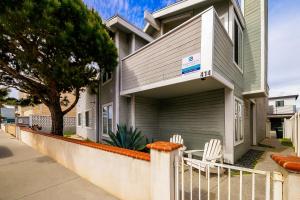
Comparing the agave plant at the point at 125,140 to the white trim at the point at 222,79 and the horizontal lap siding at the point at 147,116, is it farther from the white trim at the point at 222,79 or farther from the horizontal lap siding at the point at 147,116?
the white trim at the point at 222,79

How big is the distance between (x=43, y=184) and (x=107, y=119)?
4884 mm

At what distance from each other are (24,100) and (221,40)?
1108cm

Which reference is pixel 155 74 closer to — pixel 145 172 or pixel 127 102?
pixel 127 102

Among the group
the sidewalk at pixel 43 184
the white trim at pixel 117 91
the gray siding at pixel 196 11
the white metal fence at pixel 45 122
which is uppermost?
the gray siding at pixel 196 11

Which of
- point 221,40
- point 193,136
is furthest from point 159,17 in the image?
point 193,136

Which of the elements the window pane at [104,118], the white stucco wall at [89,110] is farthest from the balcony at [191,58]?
the white stucco wall at [89,110]

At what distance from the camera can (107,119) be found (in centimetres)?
927

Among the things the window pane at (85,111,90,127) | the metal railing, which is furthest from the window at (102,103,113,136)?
the metal railing

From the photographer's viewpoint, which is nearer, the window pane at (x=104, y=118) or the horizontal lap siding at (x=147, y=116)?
the horizontal lap siding at (x=147, y=116)

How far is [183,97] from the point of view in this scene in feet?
25.3

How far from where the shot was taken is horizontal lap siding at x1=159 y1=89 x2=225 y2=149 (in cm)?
638

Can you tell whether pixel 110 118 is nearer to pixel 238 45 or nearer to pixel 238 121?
pixel 238 121

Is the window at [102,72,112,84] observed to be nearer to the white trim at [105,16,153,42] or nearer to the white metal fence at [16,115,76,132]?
the white trim at [105,16,153,42]

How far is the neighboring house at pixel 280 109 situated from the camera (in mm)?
23631
